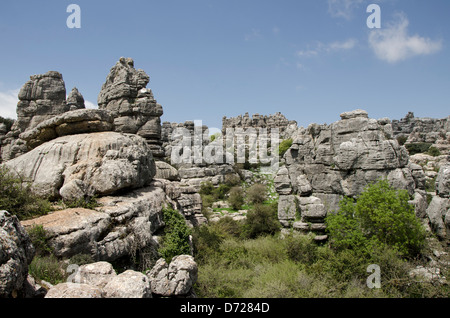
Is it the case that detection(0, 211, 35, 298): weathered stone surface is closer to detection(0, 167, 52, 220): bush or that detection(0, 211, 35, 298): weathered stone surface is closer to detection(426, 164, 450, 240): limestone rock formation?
detection(0, 167, 52, 220): bush

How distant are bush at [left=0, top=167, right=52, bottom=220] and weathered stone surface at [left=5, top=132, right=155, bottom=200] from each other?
1.05 metres

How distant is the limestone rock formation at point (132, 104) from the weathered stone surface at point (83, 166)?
332 inches

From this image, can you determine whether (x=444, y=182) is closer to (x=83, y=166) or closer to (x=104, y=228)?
(x=104, y=228)

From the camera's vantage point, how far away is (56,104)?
2625 cm

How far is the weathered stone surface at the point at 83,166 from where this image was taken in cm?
1166

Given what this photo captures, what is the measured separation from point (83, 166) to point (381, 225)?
50.2 ft

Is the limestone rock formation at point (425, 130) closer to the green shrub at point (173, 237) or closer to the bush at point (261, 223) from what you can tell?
the bush at point (261, 223)

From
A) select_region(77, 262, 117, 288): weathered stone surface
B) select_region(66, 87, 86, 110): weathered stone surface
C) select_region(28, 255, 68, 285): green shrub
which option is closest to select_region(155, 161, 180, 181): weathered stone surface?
select_region(28, 255, 68, 285): green shrub

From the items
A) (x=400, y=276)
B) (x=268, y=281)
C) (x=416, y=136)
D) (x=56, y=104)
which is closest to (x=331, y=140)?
(x=400, y=276)

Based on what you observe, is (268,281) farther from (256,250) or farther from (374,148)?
(374,148)

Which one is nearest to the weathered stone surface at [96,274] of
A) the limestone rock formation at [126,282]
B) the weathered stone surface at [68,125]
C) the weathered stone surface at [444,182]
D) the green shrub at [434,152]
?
the limestone rock formation at [126,282]

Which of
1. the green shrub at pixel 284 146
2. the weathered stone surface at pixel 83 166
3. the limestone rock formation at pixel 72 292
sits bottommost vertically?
the limestone rock formation at pixel 72 292

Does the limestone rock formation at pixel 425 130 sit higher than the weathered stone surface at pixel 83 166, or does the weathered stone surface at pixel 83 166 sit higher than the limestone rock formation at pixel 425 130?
the limestone rock formation at pixel 425 130

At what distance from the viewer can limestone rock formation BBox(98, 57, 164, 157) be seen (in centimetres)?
2266
